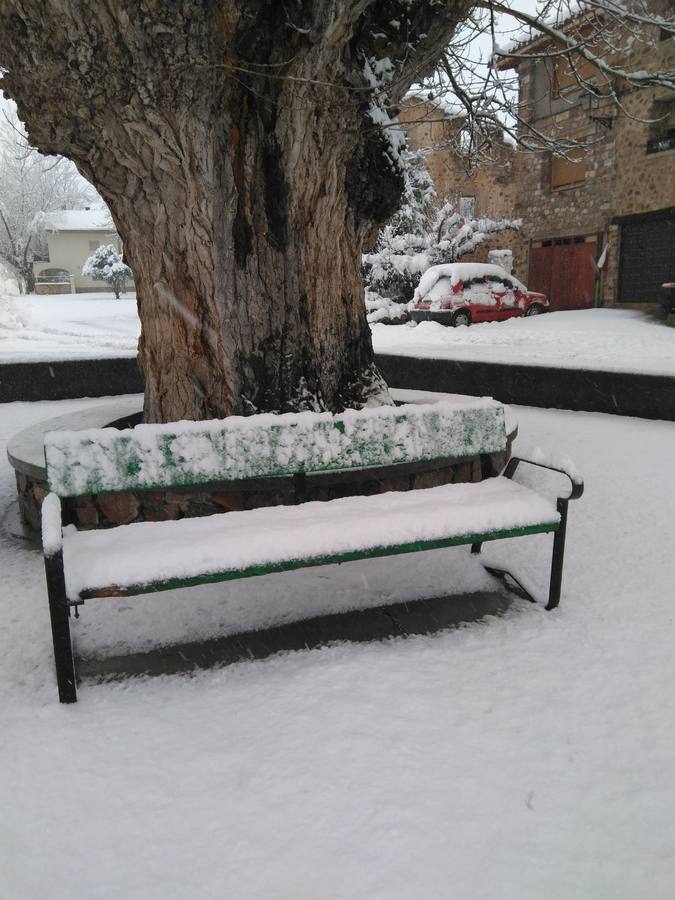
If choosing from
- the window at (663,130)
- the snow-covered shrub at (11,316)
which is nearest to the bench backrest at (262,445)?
the window at (663,130)

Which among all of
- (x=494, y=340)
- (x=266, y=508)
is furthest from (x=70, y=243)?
(x=266, y=508)

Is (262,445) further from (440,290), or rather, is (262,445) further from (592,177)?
(592,177)

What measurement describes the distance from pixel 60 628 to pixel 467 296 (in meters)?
15.7

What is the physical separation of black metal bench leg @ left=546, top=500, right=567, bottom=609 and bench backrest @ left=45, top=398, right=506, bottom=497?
0.59 m

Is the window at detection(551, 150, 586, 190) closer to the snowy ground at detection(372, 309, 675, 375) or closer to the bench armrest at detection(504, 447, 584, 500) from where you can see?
the snowy ground at detection(372, 309, 675, 375)

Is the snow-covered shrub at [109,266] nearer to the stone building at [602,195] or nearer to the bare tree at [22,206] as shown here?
the bare tree at [22,206]

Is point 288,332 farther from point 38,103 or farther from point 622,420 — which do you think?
point 622,420

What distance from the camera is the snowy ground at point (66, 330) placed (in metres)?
14.2

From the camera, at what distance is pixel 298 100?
12.6 feet

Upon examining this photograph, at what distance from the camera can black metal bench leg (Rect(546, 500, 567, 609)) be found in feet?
9.96

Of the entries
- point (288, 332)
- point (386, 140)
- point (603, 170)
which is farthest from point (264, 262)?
point (603, 170)

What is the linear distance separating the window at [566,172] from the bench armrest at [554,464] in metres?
19.7

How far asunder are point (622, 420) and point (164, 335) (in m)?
5.07

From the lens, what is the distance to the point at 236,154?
3.85m
